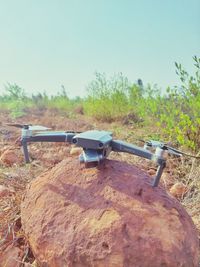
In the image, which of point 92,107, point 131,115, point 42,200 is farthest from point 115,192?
point 92,107

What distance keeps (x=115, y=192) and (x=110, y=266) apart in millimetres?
295

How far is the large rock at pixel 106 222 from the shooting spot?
→ 1271 millimetres

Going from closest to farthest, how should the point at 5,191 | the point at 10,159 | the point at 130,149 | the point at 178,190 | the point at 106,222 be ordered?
the point at 106,222 < the point at 130,149 < the point at 5,191 < the point at 178,190 < the point at 10,159

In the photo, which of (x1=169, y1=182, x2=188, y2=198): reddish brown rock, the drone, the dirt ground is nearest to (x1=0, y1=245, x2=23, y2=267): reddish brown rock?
the dirt ground

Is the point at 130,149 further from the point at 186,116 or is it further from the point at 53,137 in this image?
the point at 186,116

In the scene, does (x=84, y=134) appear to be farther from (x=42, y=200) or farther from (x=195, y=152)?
(x=195, y=152)

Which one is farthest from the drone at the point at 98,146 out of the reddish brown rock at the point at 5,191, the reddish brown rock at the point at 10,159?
the reddish brown rock at the point at 10,159

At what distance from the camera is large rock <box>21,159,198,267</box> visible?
4.17 feet

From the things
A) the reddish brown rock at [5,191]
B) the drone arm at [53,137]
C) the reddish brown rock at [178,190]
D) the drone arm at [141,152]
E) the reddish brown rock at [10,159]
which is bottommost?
the reddish brown rock at [178,190]

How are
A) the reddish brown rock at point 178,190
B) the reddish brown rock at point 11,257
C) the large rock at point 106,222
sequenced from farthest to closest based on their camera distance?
the reddish brown rock at point 178,190 → the reddish brown rock at point 11,257 → the large rock at point 106,222

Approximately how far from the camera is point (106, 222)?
1334 millimetres

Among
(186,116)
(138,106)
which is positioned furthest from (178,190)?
(138,106)

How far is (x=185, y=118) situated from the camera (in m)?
3.02

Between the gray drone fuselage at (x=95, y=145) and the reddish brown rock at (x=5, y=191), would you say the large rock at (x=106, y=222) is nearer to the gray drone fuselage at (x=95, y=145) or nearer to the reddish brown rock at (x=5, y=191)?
the gray drone fuselage at (x=95, y=145)
